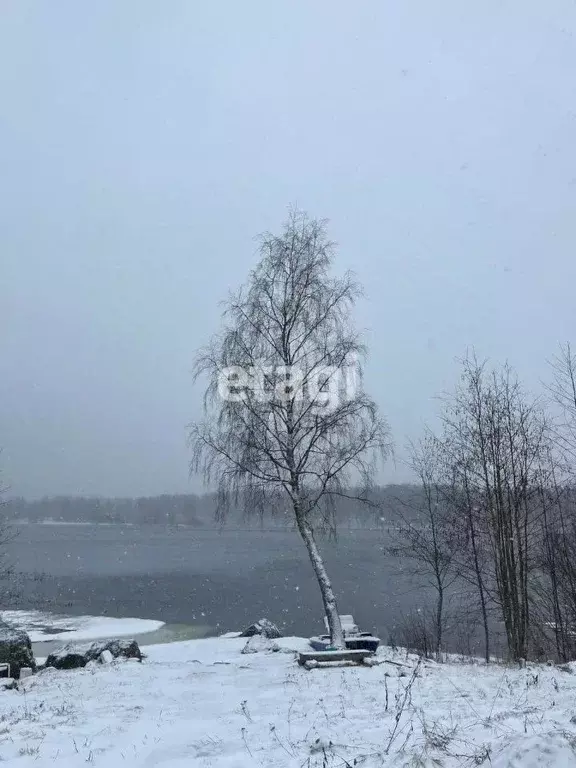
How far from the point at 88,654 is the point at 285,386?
25.0ft

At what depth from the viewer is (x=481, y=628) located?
1235 inches

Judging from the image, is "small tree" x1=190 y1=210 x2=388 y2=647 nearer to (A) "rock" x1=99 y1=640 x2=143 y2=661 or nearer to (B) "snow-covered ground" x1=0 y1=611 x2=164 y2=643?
(A) "rock" x1=99 y1=640 x2=143 y2=661

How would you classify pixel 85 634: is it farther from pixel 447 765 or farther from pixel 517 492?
pixel 447 765

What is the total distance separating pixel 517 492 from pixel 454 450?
268 cm

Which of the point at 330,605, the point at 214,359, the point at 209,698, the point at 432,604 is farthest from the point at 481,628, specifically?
the point at 209,698

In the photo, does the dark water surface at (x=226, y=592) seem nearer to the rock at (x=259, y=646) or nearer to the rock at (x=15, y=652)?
the rock at (x=259, y=646)

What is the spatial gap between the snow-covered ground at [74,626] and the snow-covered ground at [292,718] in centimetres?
1421

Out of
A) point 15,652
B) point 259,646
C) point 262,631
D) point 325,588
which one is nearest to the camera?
point 15,652

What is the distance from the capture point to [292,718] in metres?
7.58

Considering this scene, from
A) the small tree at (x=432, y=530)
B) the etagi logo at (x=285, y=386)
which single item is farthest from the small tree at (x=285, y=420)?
the small tree at (x=432, y=530)

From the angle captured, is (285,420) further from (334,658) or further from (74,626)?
(74,626)

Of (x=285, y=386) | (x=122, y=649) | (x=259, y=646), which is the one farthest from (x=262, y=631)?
(x=285, y=386)

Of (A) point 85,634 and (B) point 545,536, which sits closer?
(B) point 545,536

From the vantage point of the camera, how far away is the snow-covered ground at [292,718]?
5340mm
